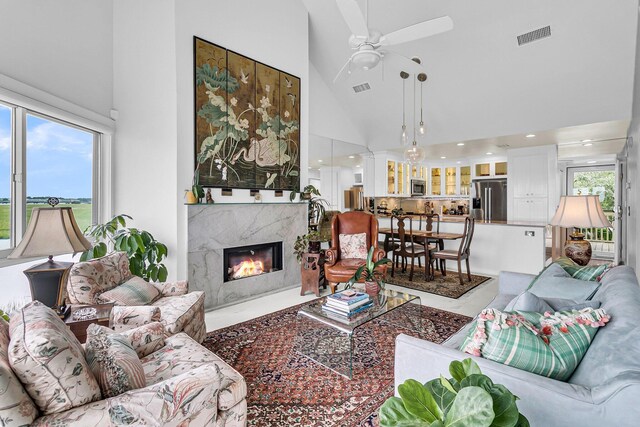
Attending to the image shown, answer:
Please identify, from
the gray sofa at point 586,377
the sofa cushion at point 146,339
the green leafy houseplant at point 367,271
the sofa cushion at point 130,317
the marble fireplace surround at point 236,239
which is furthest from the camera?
the marble fireplace surround at point 236,239

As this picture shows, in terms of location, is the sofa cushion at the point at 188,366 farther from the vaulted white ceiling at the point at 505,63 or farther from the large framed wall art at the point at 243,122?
the vaulted white ceiling at the point at 505,63

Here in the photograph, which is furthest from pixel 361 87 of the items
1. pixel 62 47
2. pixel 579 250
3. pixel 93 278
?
pixel 93 278

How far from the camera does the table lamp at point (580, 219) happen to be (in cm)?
317

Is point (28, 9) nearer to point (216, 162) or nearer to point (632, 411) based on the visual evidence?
point (216, 162)

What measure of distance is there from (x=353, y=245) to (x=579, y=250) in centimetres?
254

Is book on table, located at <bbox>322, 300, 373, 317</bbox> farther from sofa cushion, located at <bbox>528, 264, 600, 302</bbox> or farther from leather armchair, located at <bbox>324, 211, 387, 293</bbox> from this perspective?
leather armchair, located at <bbox>324, 211, 387, 293</bbox>

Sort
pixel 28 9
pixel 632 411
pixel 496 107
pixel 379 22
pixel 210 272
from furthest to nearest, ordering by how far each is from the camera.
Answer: pixel 496 107, pixel 379 22, pixel 210 272, pixel 28 9, pixel 632 411

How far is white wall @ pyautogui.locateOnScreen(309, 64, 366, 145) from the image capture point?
6391 millimetres

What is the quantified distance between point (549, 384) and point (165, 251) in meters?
3.54

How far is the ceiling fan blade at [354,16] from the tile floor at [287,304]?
10.3 ft

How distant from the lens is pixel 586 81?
459cm

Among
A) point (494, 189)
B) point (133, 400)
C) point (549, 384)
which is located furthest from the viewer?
point (494, 189)

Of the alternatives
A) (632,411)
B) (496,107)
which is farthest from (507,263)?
(632,411)

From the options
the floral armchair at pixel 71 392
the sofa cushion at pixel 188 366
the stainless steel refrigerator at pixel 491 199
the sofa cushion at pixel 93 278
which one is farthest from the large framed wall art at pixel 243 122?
the stainless steel refrigerator at pixel 491 199
